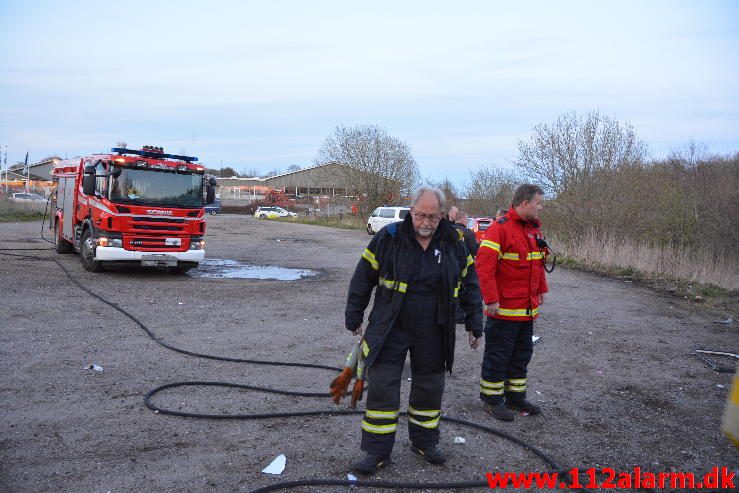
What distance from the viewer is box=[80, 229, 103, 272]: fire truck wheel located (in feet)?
42.6

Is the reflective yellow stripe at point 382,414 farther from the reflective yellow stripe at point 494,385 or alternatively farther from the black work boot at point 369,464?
the reflective yellow stripe at point 494,385

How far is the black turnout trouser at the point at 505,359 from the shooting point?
499 centimetres

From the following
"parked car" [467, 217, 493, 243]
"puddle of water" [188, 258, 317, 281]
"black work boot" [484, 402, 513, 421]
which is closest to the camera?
"black work boot" [484, 402, 513, 421]

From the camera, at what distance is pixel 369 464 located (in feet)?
12.6

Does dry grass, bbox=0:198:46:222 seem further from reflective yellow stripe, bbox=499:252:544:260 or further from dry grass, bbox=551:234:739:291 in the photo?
reflective yellow stripe, bbox=499:252:544:260

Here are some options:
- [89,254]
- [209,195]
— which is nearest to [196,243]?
[209,195]

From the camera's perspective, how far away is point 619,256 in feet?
54.3

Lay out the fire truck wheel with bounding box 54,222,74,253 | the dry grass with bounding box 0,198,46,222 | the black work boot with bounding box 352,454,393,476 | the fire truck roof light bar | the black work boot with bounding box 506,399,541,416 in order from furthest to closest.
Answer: the dry grass with bounding box 0,198,46,222
the fire truck wheel with bounding box 54,222,74,253
the fire truck roof light bar
the black work boot with bounding box 506,399,541,416
the black work boot with bounding box 352,454,393,476

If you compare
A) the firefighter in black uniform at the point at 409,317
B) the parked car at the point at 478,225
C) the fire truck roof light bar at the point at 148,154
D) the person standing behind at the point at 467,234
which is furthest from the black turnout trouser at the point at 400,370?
the parked car at the point at 478,225

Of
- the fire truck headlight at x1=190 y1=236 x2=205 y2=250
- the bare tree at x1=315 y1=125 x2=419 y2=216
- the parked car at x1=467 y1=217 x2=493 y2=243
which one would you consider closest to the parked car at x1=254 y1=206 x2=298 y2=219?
the bare tree at x1=315 y1=125 x2=419 y2=216

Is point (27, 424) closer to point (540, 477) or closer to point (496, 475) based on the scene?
point (496, 475)

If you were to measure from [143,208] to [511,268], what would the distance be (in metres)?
9.50

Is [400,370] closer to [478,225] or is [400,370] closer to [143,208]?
[143,208]

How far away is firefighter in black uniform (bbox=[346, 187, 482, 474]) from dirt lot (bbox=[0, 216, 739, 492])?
0.33 m
